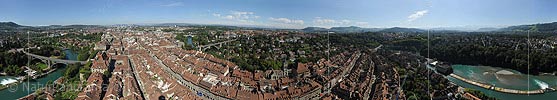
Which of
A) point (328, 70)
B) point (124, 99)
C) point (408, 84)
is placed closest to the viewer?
point (124, 99)

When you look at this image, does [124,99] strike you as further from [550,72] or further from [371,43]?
[550,72]

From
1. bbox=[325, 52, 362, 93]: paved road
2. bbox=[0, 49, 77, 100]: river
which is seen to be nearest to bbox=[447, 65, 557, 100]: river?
bbox=[325, 52, 362, 93]: paved road

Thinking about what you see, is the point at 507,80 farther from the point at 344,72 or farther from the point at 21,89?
the point at 21,89

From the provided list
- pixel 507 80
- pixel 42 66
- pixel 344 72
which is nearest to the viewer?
pixel 344 72

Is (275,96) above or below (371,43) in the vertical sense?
below

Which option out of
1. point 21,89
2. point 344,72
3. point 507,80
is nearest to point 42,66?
point 21,89

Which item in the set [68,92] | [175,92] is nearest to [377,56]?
[175,92]

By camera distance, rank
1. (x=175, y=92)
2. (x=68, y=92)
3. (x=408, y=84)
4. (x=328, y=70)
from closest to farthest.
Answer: (x=175, y=92) → (x=68, y=92) → (x=408, y=84) → (x=328, y=70)

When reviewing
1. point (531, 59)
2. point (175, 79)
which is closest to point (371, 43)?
point (531, 59)

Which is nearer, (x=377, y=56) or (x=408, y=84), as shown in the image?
(x=408, y=84)

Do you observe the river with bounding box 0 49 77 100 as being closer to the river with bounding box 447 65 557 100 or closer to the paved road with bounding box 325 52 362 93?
the paved road with bounding box 325 52 362 93
